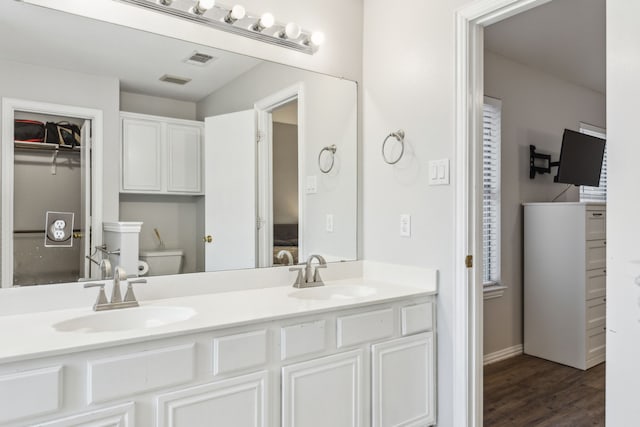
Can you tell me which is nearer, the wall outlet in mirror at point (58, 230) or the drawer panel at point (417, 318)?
the wall outlet in mirror at point (58, 230)

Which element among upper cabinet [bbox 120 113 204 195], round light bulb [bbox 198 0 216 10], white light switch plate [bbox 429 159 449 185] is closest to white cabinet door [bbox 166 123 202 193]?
upper cabinet [bbox 120 113 204 195]

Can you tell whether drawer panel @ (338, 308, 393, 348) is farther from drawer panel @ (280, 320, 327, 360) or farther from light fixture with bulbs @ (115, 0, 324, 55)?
light fixture with bulbs @ (115, 0, 324, 55)

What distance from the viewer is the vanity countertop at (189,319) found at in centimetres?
121

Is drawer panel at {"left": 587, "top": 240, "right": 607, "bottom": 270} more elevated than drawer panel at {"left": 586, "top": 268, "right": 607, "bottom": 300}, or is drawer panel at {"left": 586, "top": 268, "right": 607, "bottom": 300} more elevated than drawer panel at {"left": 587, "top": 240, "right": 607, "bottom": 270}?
drawer panel at {"left": 587, "top": 240, "right": 607, "bottom": 270}

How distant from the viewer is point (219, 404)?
146 cm

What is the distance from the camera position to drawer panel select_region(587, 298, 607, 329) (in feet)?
10.5

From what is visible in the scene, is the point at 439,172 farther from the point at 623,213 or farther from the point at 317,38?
the point at 317,38

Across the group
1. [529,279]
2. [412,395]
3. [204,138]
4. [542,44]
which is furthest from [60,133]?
[529,279]

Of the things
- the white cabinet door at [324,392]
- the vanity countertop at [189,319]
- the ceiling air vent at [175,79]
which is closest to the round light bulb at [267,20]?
the ceiling air vent at [175,79]

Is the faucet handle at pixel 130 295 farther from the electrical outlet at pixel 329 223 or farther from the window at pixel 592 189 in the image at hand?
the window at pixel 592 189

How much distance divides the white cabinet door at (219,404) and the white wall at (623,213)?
3.84ft

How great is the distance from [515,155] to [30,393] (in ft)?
11.3

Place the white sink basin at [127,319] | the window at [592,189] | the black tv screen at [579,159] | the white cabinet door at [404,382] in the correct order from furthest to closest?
the window at [592,189] → the black tv screen at [579,159] → the white cabinet door at [404,382] → the white sink basin at [127,319]

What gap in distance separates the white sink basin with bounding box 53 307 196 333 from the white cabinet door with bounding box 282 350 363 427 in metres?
0.47
